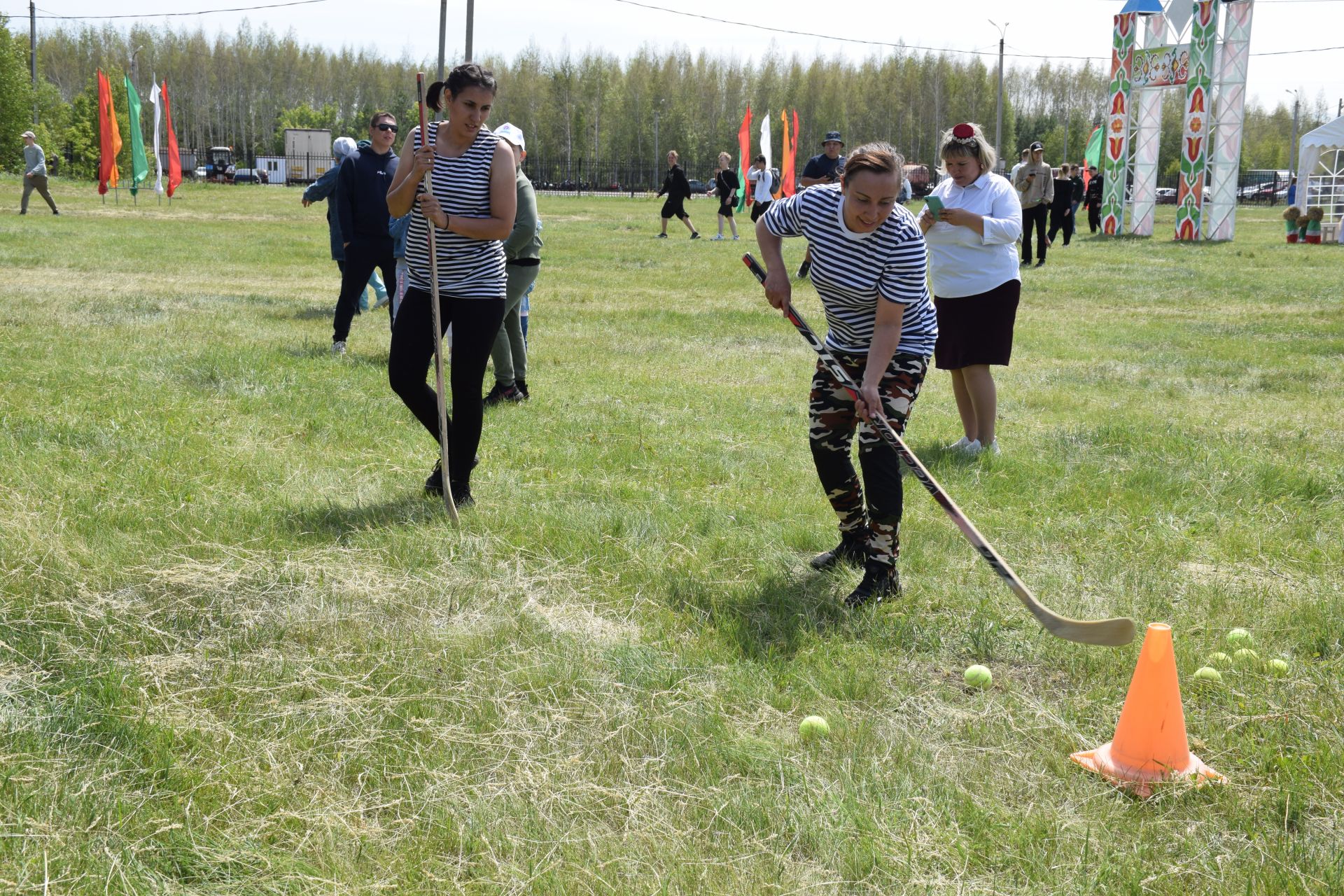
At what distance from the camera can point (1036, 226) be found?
20094 mm

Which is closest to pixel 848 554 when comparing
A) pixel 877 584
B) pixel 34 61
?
pixel 877 584

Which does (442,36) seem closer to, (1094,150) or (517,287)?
(517,287)

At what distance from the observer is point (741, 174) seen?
117 ft

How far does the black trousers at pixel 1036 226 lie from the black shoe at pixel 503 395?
12710mm

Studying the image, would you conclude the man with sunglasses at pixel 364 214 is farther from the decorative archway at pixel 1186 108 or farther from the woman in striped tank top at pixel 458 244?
the decorative archway at pixel 1186 108

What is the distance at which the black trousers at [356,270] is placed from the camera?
9852 millimetres

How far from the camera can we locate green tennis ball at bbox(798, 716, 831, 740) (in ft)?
11.3

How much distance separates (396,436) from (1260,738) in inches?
192

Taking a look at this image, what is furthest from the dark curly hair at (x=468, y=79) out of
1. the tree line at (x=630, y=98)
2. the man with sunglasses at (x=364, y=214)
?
the tree line at (x=630, y=98)

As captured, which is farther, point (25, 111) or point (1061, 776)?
point (25, 111)

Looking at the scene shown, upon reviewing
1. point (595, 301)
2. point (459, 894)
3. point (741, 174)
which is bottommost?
point (459, 894)

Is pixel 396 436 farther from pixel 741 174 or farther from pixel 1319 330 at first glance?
pixel 741 174

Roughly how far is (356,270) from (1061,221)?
18.4 metres

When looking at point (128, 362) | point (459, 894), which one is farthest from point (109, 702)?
point (128, 362)
